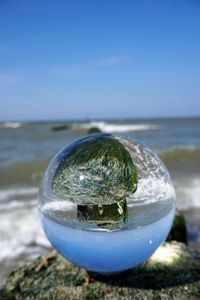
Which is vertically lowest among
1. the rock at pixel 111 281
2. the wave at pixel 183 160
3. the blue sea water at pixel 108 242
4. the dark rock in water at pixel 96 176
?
the wave at pixel 183 160

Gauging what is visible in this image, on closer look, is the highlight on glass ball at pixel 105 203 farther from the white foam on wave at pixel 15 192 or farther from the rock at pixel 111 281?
the white foam on wave at pixel 15 192

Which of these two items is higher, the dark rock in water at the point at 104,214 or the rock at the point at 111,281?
the dark rock in water at the point at 104,214

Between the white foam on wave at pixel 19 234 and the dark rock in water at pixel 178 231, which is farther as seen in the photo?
the white foam on wave at pixel 19 234

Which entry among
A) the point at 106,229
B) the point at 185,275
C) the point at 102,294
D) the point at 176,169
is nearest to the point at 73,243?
the point at 106,229

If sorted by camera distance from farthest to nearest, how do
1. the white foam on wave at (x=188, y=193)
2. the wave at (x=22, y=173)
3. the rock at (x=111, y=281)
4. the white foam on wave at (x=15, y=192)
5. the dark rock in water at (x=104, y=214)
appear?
the wave at (x=22, y=173), the white foam on wave at (x=15, y=192), the white foam on wave at (x=188, y=193), the rock at (x=111, y=281), the dark rock in water at (x=104, y=214)

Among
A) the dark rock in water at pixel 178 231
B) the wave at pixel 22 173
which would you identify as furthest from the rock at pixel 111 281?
the wave at pixel 22 173

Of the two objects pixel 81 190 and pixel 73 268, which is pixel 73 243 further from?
pixel 73 268

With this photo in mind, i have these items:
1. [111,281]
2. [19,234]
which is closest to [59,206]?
[111,281]
